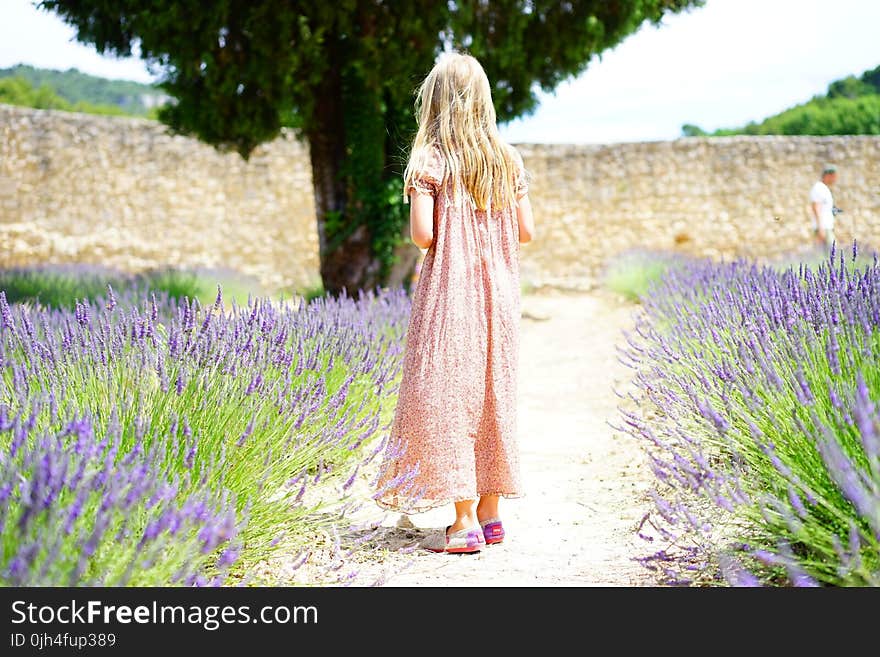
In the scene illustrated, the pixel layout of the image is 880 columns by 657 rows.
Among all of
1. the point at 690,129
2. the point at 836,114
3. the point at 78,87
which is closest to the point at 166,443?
the point at 78,87

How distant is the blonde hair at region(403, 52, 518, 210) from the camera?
9.06ft

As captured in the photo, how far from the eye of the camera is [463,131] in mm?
2777

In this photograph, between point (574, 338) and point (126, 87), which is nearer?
point (574, 338)

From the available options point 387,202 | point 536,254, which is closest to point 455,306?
point 387,202

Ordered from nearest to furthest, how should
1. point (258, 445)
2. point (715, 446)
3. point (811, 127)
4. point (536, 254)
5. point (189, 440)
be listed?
point (189, 440) → point (258, 445) → point (715, 446) → point (536, 254) → point (811, 127)

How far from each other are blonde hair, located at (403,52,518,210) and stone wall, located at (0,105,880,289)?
407 inches

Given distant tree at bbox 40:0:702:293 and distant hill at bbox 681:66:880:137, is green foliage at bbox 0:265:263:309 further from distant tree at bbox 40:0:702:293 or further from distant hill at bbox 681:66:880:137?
distant hill at bbox 681:66:880:137

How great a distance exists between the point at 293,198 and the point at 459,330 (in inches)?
446

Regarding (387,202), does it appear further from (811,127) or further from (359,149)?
(811,127)

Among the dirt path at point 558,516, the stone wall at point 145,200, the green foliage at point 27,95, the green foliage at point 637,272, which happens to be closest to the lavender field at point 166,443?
the dirt path at point 558,516

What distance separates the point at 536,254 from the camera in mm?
14336

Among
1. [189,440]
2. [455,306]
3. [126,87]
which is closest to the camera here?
[189,440]

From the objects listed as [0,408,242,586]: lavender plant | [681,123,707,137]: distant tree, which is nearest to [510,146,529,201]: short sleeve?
[0,408,242,586]: lavender plant

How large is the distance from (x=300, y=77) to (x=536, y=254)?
24.2 ft
